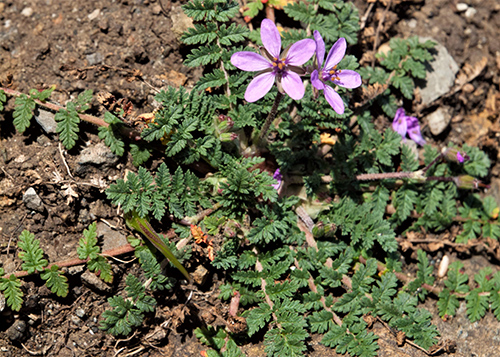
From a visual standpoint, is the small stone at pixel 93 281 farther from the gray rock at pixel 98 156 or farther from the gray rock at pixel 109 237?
the gray rock at pixel 98 156

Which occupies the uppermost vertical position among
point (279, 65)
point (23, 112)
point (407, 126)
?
point (279, 65)

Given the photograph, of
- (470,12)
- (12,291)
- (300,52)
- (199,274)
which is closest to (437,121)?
(470,12)

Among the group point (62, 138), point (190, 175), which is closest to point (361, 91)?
point (190, 175)

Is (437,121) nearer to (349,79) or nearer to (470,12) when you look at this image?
(470,12)

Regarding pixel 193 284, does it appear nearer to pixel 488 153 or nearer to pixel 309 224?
pixel 309 224

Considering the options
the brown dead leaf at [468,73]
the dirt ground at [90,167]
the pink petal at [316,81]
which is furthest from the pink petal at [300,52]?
the brown dead leaf at [468,73]

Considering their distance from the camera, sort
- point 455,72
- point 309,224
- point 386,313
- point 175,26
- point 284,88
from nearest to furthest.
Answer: point 284,88, point 386,313, point 309,224, point 175,26, point 455,72

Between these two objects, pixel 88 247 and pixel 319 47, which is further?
pixel 88 247
